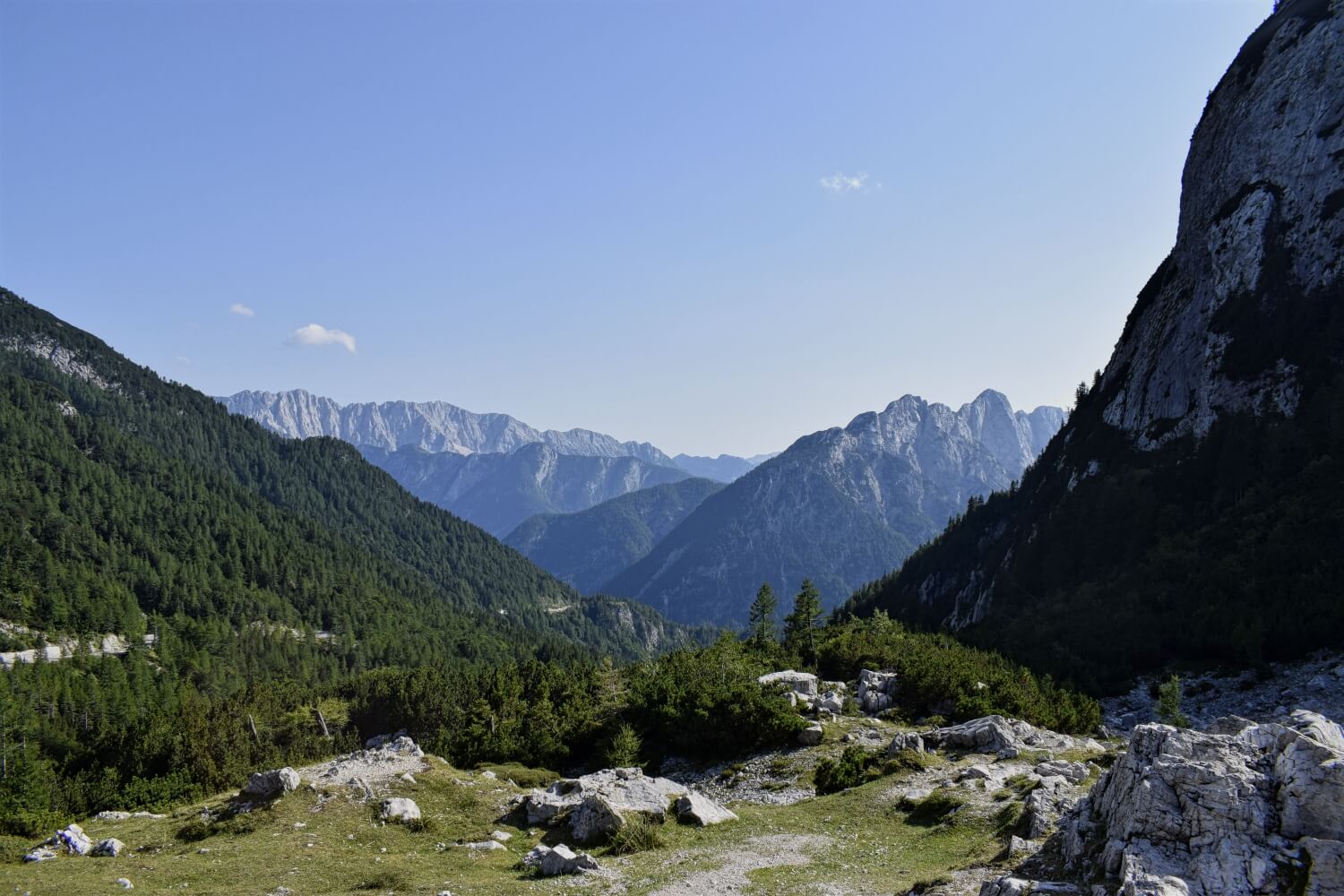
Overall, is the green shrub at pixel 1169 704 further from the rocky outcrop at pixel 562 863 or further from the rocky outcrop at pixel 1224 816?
the rocky outcrop at pixel 562 863

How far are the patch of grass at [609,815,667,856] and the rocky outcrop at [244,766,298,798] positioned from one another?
19589 mm

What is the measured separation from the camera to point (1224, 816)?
1842 cm

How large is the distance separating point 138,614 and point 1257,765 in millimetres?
246904

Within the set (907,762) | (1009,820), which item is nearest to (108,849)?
(1009,820)

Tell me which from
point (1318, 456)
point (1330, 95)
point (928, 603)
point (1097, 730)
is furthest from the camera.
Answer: point (928, 603)

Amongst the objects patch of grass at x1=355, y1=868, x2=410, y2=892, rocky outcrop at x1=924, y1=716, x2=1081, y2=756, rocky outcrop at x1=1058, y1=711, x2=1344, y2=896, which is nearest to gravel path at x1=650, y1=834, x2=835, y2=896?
patch of grass at x1=355, y1=868, x2=410, y2=892

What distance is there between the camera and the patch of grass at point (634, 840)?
106 ft

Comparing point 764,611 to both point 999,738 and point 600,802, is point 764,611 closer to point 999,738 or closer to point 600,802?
point 999,738

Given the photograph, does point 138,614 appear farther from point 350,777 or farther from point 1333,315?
point 1333,315

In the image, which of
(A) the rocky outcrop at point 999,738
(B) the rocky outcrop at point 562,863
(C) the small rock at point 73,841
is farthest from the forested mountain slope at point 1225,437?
(C) the small rock at point 73,841

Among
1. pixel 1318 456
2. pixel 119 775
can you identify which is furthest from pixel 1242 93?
pixel 119 775

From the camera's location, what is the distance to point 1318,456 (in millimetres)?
75562

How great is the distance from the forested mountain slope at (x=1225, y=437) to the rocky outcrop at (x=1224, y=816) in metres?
50.9

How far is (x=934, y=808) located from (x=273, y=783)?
35815 mm
